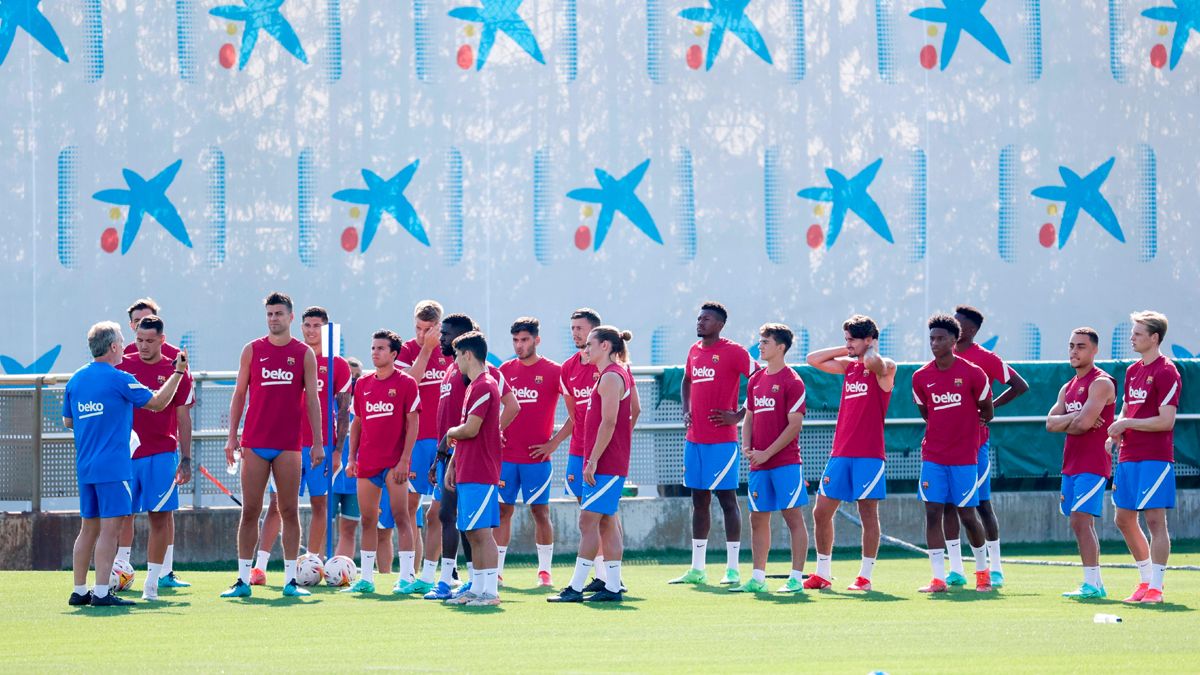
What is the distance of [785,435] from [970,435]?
Result: 4.52 ft

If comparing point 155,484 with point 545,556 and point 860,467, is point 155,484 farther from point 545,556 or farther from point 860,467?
point 860,467

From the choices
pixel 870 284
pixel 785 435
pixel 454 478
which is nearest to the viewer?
pixel 454 478

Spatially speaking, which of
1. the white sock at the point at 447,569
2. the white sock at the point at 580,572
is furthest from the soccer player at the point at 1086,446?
the white sock at the point at 447,569

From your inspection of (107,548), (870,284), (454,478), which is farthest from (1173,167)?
(107,548)

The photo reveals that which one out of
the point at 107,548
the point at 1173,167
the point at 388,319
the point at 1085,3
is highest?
the point at 1085,3

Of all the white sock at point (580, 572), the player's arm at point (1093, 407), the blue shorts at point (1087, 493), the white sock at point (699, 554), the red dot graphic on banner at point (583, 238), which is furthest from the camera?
the red dot graphic on banner at point (583, 238)

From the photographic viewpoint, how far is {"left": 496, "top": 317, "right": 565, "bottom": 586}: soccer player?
13.2 metres

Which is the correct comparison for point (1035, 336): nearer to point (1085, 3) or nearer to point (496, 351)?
point (1085, 3)

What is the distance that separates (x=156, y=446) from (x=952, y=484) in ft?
19.2

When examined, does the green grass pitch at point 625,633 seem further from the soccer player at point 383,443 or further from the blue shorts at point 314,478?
the blue shorts at point 314,478

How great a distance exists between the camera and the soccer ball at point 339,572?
13.4 metres

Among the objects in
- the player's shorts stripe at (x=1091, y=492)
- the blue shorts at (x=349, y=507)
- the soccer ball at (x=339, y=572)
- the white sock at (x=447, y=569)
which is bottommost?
the soccer ball at (x=339, y=572)

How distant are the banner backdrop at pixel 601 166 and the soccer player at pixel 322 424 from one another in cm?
416

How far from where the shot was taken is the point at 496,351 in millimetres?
18547
